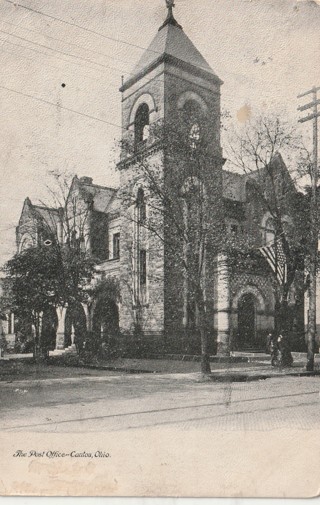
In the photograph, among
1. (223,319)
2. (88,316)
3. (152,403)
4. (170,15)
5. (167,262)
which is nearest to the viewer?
(170,15)

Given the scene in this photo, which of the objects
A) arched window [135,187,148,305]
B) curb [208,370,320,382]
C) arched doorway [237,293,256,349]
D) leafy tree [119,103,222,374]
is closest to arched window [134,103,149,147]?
arched window [135,187,148,305]

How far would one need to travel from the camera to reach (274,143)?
53.2 ft

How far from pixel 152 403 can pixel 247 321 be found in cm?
1672

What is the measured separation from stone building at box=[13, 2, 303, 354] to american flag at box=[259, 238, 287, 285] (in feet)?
1.22

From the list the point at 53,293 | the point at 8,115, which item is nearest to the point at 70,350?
the point at 53,293

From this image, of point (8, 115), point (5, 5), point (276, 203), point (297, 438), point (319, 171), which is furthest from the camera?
point (276, 203)

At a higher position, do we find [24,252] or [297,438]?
[24,252]

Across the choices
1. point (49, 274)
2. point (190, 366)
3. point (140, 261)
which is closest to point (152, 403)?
point (190, 366)

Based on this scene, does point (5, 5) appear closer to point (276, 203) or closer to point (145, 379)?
point (145, 379)

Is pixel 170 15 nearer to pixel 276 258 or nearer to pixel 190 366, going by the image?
pixel 276 258

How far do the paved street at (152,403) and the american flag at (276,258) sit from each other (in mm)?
4067

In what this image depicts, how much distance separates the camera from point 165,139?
15.2 m

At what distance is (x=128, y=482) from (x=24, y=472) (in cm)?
148

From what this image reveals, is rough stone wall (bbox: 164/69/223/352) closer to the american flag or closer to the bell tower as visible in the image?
the bell tower
